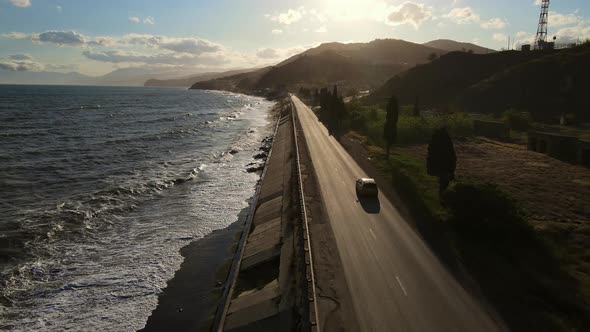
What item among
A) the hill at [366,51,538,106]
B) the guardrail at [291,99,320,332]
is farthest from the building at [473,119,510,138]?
the guardrail at [291,99,320,332]

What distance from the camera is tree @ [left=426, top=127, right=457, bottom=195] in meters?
32.4

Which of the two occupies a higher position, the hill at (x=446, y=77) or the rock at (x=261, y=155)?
the hill at (x=446, y=77)

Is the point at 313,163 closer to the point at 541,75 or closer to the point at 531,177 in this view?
the point at 531,177

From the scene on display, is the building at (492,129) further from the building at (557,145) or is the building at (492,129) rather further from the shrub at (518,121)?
the building at (557,145)

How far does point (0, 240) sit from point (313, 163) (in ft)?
101

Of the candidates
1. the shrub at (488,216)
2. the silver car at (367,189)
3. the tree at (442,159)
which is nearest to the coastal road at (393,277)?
the silver car at (367,189)

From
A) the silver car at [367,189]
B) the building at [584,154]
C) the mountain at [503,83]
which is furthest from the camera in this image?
the mountain at [503,83]

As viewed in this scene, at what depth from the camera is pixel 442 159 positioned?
32469 millimetres

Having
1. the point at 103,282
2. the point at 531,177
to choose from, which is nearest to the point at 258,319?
the point at 103,282

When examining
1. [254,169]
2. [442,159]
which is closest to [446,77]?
[254,169]

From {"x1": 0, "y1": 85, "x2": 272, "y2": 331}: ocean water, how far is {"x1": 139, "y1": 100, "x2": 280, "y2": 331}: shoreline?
70 cm

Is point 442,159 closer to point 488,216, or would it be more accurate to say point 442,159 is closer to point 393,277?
point 488,216

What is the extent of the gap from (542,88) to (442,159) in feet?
301

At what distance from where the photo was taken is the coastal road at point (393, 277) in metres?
16.6
